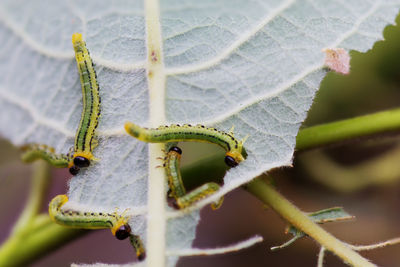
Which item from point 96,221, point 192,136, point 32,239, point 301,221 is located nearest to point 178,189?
point 192,136

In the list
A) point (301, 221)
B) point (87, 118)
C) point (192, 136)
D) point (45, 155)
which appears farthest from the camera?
point (45, 155)

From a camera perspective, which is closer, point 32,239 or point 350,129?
point 350,129

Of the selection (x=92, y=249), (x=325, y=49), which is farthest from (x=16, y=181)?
(x=325, y=49)

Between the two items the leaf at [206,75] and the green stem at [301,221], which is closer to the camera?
the green stem at [301,221]

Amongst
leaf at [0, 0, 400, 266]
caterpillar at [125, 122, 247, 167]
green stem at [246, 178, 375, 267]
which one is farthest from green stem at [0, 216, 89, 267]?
green stem at [246, 178, 375, 267]

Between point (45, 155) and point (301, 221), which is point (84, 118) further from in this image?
point (301, 221)

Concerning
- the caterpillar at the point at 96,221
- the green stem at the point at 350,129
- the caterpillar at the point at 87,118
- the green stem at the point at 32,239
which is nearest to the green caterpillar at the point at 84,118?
the caterpillar at the point at 87,118

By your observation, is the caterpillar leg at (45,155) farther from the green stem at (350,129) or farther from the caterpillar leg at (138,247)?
the green stem at (350,129)
